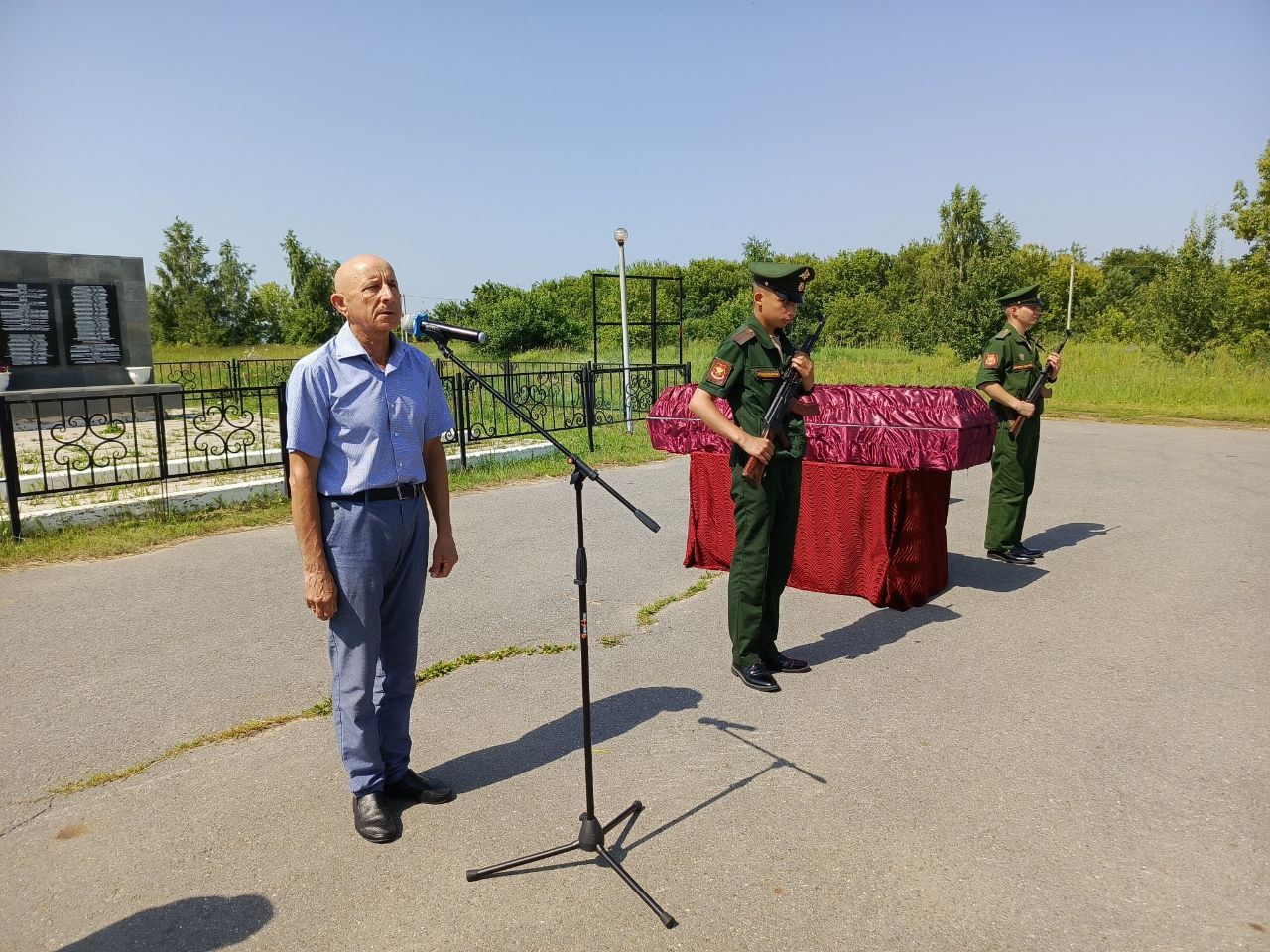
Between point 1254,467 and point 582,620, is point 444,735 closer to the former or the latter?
point 582,620

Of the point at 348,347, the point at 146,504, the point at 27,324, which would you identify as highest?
the point at 27,324

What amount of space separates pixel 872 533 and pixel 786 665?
1371 mm

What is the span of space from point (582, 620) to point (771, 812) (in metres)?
1.04

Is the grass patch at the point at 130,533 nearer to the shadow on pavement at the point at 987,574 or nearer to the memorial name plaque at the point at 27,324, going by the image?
the shadow on pavement at the point at 987,574

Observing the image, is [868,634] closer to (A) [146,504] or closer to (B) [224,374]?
(A) [146,504]

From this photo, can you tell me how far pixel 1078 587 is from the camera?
5.87 metres

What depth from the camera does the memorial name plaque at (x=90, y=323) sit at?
48.9ft

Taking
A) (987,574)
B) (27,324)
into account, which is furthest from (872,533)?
(27,324)

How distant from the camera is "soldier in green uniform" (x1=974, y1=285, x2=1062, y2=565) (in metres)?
6.36

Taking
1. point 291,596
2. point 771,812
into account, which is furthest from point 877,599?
point 291,596

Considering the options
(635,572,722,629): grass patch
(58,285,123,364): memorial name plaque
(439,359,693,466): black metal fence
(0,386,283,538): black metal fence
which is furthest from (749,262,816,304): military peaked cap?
(58,285,123,364): memorial name plaque

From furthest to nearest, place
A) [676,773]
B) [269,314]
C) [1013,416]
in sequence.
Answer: [269,314] → [1013,416] → [676,773]

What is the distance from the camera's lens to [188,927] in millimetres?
2502

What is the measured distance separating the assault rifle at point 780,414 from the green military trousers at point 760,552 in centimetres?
8
